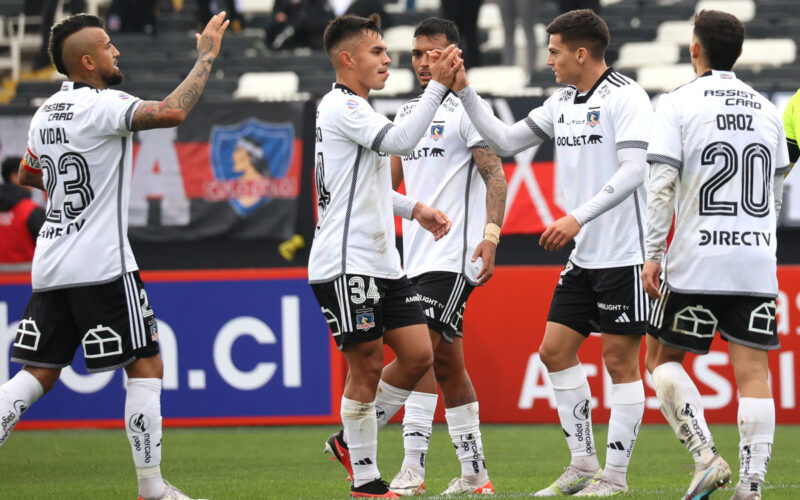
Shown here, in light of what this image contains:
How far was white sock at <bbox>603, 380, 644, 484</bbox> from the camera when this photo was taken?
561 centimetres

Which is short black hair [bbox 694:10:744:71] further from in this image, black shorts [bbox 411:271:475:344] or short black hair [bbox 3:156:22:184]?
short black hair [bbox 3:156:22:184]

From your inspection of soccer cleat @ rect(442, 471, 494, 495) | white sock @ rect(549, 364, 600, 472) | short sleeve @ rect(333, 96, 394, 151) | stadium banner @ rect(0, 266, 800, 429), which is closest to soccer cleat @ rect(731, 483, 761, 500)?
white sock @ rect(549, 364, 600, 472)

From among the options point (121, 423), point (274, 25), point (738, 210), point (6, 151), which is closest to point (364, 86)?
point (738, 210)

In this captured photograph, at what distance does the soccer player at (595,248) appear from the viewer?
5594mm

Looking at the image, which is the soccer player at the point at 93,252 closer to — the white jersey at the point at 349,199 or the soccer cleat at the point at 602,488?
the white jersey at the point at 349,199

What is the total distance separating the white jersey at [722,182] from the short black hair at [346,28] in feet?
5.04

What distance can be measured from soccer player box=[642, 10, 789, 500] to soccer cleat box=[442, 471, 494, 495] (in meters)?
1.36

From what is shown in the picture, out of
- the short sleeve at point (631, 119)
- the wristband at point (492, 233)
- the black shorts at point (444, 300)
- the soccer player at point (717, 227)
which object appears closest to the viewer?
the soccer player at point (717, 227)

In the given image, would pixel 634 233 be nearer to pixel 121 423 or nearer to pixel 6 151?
pixel 121 423

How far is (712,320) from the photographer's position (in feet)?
16.0

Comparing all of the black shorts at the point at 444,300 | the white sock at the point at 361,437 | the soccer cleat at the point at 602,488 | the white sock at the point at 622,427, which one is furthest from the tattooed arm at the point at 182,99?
the soccer cleat at the point at 602,488

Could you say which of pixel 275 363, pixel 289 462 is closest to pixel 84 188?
pixel 289 462

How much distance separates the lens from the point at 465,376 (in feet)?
20.3

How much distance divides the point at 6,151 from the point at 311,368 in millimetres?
5313
